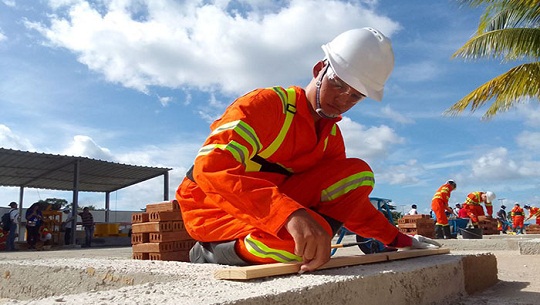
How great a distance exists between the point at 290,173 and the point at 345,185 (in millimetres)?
316

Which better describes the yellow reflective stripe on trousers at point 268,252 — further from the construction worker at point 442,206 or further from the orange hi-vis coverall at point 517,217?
the orange hi-vis coverall at point 517,217

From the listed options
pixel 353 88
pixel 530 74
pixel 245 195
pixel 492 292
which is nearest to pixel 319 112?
pixel 353 88

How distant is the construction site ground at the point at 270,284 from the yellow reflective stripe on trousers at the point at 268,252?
152 mm

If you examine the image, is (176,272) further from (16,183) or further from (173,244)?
(16,183)

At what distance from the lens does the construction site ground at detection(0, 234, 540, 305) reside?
143 centimetres

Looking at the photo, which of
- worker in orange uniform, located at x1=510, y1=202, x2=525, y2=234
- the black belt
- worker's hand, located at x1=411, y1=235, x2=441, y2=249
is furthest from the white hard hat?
worker in orange uniform, located at x1=510, y1=202, x2=525, y2=234

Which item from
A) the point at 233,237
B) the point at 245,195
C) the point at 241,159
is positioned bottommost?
the point at 233,237

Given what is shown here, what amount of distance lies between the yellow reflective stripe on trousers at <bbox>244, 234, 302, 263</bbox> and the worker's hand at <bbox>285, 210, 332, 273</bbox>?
0.20 metres

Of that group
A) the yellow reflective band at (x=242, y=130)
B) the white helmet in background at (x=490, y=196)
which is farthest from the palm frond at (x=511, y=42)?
the yellow reflective band at (x=242, y=130)

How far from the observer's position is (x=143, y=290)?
5.00 feet

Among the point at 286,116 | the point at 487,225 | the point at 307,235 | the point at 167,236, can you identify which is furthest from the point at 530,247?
the point at 487,225

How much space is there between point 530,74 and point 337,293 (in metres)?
11.0

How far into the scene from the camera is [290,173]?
255cm

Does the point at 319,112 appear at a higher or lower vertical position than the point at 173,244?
higher
